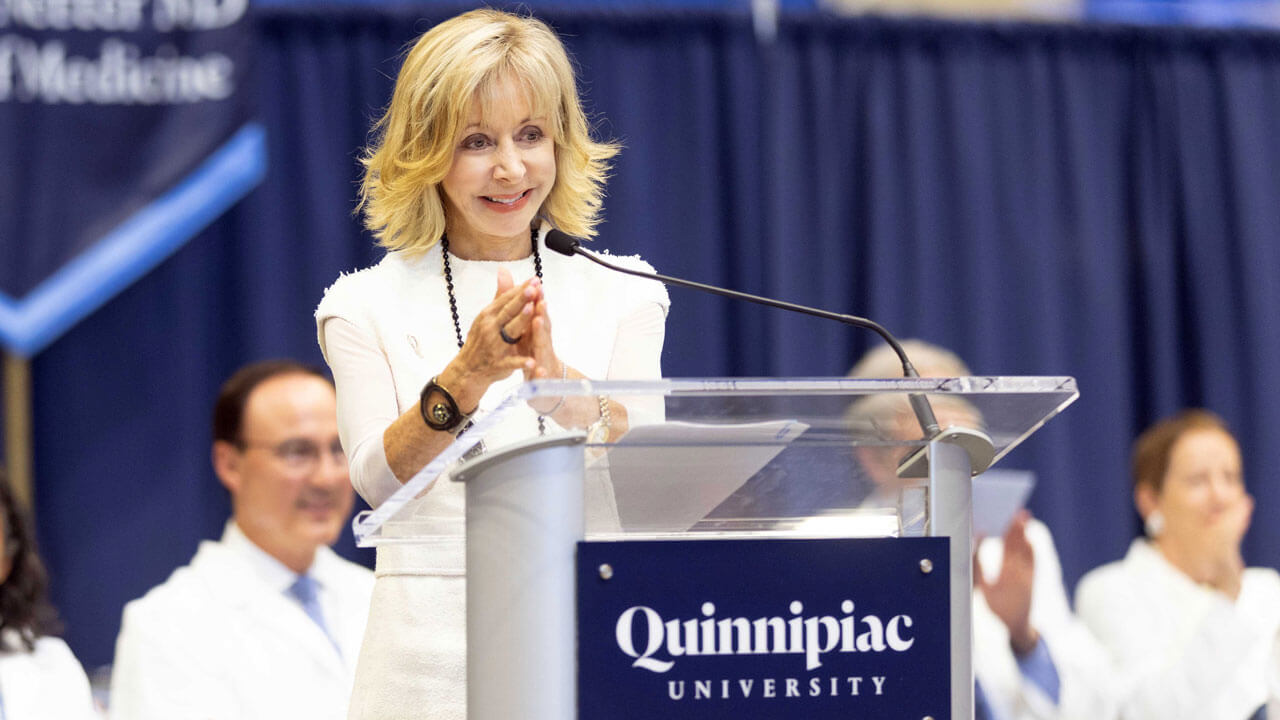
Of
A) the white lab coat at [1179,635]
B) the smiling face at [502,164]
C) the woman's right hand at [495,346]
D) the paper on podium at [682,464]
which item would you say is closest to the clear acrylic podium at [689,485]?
the paper on podium at [682,464]

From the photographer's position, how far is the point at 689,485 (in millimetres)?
1191

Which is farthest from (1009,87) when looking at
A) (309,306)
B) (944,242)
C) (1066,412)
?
(309,306)

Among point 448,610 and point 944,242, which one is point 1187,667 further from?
point 448,610

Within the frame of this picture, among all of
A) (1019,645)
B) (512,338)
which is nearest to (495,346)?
(512,338)

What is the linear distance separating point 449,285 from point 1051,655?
2439mm

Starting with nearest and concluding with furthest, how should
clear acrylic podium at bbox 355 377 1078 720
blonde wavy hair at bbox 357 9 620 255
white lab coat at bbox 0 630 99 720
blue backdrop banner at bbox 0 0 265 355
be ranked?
1. clear acrylic podium at bbox 355 377 1078 720
2. blonde wavy hair at bbox 357 9 620 255
3. white lab coat at bbox 0 630 99 720
4. blue backdrop banner at bbox 0 0 265 355

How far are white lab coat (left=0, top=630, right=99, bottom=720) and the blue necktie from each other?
487 mm

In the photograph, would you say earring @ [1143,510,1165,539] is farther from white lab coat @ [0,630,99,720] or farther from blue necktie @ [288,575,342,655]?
white lab coat @ [0,630,99,720]

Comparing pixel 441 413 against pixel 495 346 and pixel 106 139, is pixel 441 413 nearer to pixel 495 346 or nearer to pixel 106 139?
pixel 495 346

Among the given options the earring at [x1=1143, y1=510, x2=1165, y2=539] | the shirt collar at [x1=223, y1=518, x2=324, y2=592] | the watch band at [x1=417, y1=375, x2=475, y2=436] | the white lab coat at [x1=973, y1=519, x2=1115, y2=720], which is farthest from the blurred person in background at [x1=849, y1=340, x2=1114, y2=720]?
the watch band at [x1=417, y1=375, x2=475, y2=436]

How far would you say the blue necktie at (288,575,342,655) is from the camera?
3.35 meters

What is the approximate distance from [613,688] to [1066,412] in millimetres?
3562

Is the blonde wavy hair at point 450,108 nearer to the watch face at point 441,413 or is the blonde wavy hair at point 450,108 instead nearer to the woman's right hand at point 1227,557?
the watch face at point 441,413

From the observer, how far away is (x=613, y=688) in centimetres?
107
